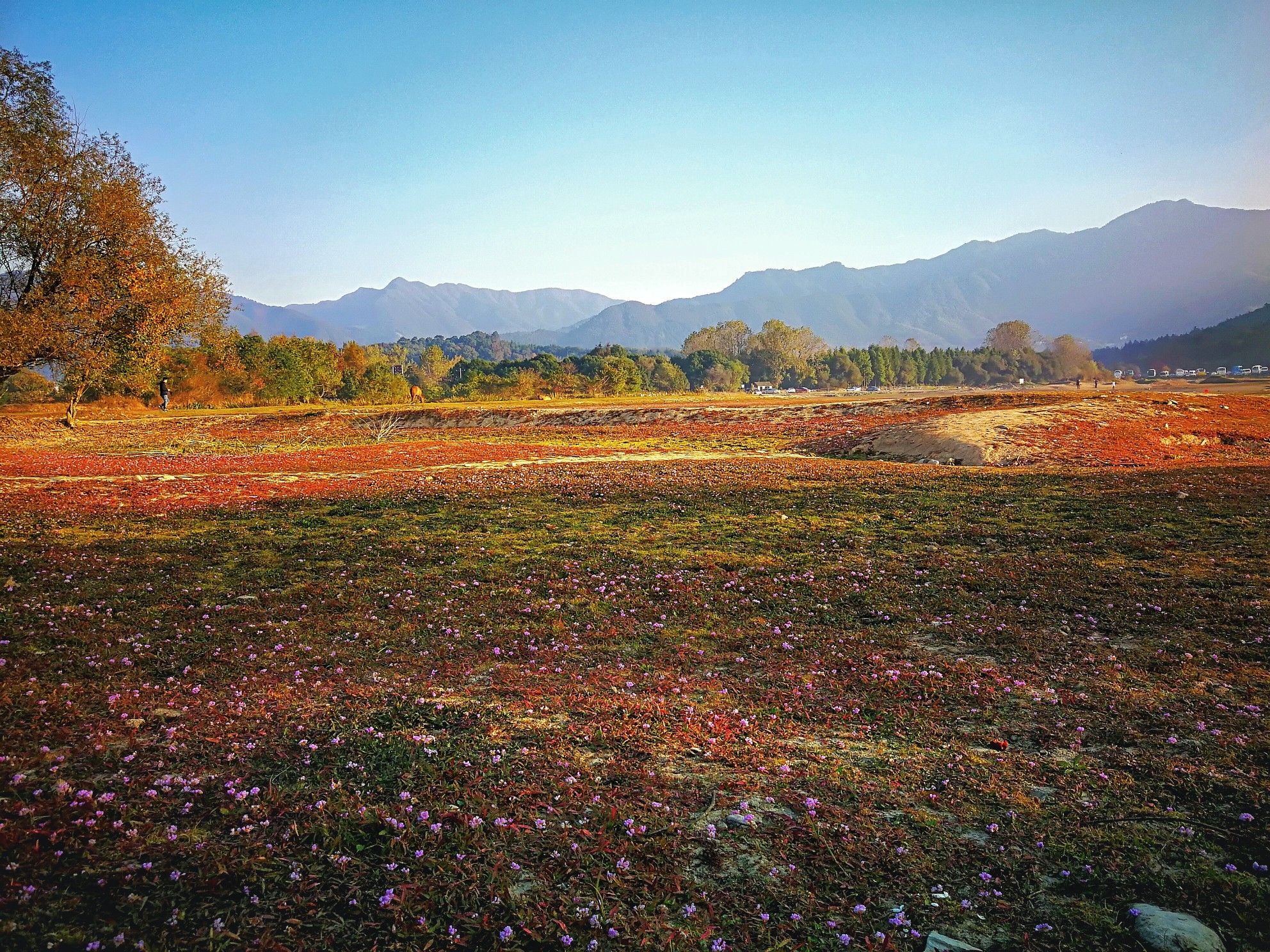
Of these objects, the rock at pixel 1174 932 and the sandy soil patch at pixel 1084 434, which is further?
the sandy soil patch at pixel 1084 434

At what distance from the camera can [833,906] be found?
4.59 meters

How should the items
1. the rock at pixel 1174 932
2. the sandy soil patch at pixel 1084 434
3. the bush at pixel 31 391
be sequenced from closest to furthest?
1. the rock at pixel 1174 932
2. the sandy soil patch at pixel 1084 434
3. the bush at pixel 31 391

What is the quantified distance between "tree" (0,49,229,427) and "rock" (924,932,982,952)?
77.6ft

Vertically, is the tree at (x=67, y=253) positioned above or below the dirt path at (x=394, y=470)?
above

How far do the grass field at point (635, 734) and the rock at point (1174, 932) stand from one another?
0.34 ft

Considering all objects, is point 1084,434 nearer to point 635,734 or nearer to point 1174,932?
point 635,734

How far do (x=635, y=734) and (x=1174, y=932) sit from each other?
14.9ft

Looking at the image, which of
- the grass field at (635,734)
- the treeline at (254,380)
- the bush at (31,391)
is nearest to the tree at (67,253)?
the grass field at (635,734)

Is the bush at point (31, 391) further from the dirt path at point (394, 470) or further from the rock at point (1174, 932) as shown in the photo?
the rock at point (1174, 932)

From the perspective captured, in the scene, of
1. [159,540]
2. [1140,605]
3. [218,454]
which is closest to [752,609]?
[1140,605]

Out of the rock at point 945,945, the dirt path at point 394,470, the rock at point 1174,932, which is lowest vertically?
the rock at point 945,945

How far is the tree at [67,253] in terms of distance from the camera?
718 inches

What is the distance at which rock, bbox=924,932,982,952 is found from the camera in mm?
4129

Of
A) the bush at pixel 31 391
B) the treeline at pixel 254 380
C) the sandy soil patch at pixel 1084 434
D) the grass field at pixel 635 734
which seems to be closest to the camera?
the grass field at pixel 635 734
